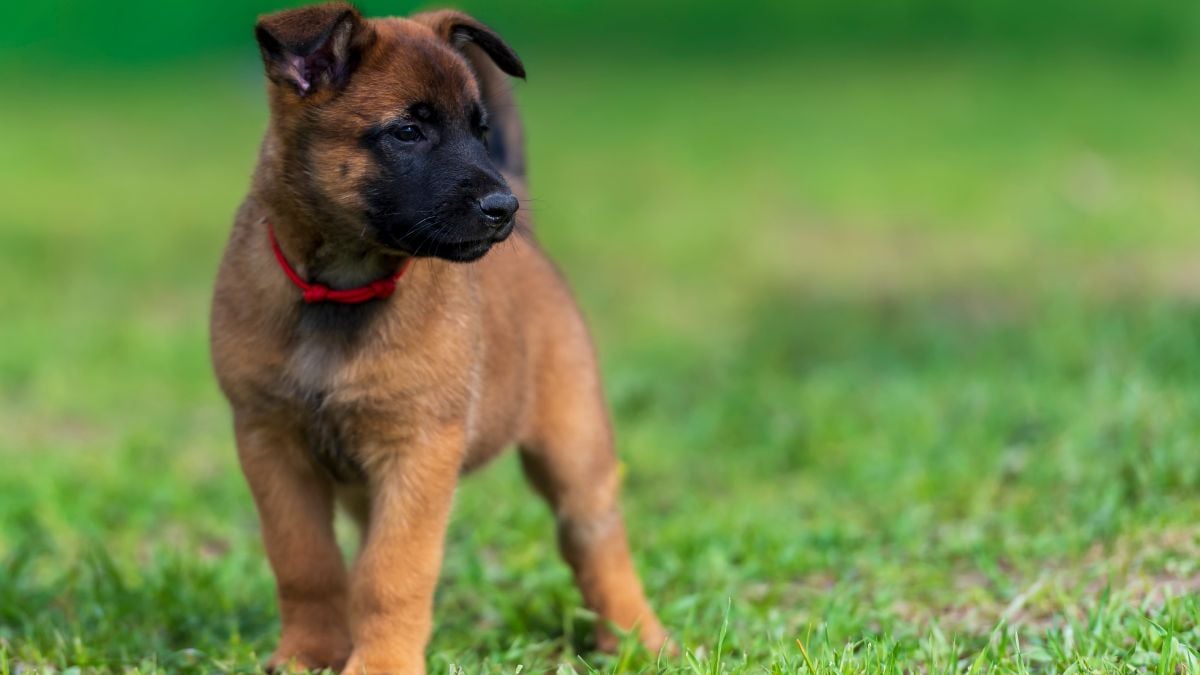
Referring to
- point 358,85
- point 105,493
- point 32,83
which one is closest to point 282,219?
point 358,85

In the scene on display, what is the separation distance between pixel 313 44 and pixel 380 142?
1.00ft

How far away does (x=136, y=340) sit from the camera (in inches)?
375

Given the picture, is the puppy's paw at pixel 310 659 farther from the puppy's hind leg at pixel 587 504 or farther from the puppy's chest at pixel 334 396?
the puppy's hind leg at pixel 587 504

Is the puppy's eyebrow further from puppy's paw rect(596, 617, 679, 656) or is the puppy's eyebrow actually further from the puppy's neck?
puppy's paw rect(596, 617, 679, 656)

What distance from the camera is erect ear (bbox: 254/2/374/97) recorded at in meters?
3.97

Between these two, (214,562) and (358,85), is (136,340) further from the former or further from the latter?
(358,85)

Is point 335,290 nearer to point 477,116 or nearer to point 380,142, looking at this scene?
point 380,142

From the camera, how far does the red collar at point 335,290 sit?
4.21 metres

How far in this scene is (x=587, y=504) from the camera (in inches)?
201

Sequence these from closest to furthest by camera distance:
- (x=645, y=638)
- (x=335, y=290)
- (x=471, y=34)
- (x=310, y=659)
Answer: (x=335, y=290) < (x=310, y=659) < (x=471, y=34) < (x=645, y=638)

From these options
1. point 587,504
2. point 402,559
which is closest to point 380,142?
point 402,559

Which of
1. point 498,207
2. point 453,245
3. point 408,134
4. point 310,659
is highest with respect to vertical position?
point 408,134

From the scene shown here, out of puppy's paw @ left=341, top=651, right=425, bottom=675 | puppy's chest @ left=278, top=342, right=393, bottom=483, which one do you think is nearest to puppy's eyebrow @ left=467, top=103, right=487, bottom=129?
puppy's chest @ left=278, top=342, right=393, bottom=483

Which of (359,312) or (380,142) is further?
(359,312)
